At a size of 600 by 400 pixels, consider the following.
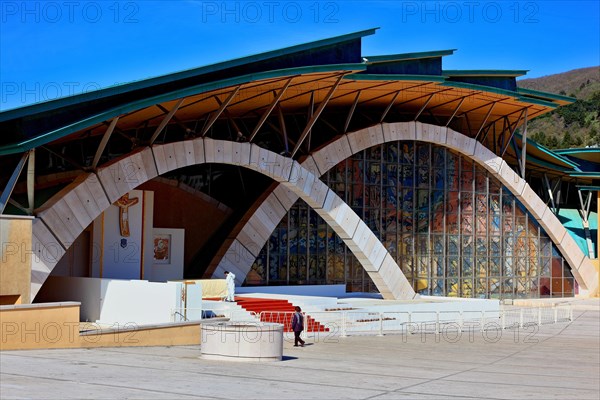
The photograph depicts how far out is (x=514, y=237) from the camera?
52.2 metres

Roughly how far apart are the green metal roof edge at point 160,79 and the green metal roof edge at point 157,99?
45 cm

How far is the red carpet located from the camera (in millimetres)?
28969

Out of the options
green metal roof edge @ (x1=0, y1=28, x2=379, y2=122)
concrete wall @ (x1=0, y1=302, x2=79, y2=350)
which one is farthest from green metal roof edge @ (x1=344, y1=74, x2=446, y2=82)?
concrete wall @ (x1=0, y1=302, x2=79, y2=350)

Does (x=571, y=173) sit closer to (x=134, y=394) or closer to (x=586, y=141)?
(x=134, y=394)

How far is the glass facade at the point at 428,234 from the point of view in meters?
43.3

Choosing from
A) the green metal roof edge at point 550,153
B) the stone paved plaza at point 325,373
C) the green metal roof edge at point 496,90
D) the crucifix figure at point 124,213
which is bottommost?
the stone paved plaza at point 325,373

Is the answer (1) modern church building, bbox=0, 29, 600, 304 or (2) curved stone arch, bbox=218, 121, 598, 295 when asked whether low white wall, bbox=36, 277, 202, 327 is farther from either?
(2) curved stone arch, bbox=218, 121, 598, 295

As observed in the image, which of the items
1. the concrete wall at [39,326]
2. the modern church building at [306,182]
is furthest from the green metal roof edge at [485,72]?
the concrete wall at [39,326]

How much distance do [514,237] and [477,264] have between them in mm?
3313

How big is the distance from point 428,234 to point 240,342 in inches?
1220

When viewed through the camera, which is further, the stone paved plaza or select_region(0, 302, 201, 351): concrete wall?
select_region(0, 302, 201, 351): concrete wall

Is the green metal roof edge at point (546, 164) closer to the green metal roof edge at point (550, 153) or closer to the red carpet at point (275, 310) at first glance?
the green metal roof edge at point (550, 153)

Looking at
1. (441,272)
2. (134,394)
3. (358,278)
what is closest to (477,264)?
(441,272)

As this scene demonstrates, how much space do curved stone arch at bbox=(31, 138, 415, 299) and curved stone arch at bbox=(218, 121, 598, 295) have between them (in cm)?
67
